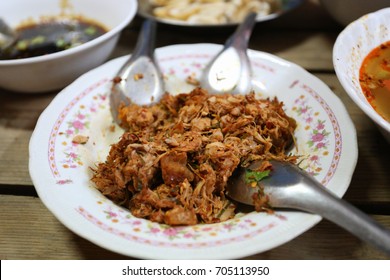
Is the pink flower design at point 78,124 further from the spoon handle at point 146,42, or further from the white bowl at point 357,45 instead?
the white bowl at point 357,45

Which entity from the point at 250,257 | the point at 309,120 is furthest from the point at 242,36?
the point at 250,257

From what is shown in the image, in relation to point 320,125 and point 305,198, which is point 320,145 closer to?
point 320,125

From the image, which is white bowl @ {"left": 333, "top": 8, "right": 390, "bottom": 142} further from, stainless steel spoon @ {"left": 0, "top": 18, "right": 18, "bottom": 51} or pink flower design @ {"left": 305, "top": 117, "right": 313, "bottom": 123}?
stainless steel spoon @ {"left": 0, "top": 18, "right": 18, "bottom": 51}

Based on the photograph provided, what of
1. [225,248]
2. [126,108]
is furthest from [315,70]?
[225,248]

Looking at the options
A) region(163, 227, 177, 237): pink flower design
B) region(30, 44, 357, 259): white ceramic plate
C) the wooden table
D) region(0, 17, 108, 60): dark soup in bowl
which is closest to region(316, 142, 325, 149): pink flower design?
region(30, 44, 357, 259): white ceramic plate

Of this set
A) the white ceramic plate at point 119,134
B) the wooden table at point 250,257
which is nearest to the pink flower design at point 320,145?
the white ceramic plate at point 119,134

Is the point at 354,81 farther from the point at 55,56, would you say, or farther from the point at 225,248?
the point at 55,56
